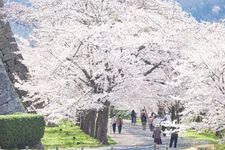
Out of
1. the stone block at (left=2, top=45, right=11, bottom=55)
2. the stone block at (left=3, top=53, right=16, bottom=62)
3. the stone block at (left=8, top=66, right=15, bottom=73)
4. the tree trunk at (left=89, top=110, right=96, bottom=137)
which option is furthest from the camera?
the stone block at (left=8, top=66, right=15, bottom=73)

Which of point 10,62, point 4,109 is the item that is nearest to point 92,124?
point 10,62

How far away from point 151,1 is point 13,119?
44.3 feet

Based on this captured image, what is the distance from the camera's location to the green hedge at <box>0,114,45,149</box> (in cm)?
2306

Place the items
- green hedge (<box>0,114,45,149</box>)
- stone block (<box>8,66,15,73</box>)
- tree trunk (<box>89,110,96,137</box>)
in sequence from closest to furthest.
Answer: green hedge (<box>0,114,45,149</box>), tree trunk (<box>89,110,96,137</box>), stone block (<box>8,66,15,73</box>)

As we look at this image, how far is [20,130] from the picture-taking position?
77.3 ft

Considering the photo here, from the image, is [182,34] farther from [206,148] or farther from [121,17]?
[206,148]

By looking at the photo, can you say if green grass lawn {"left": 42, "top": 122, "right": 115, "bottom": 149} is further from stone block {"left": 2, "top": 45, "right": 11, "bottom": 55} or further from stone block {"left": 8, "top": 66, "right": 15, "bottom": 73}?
stone block {"left": 2, "top": 45, "right": 11, "bottom": 55}

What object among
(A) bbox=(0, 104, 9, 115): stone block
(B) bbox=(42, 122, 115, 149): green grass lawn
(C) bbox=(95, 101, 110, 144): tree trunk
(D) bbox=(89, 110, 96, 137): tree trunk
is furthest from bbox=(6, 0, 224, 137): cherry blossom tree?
(D) bbox=(89, 110, 96, 137): tree trunk

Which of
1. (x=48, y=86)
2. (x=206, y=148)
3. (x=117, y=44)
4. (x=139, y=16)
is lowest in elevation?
(x=206, y=148)

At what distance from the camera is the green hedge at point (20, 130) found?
908 inches

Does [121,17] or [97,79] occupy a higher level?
[121,17]

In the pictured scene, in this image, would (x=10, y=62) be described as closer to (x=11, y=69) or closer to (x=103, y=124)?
(x=11, y=69)

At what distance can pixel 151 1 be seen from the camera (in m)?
32.6

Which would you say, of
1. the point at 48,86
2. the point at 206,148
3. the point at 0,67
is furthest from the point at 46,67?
the point at 206,148
